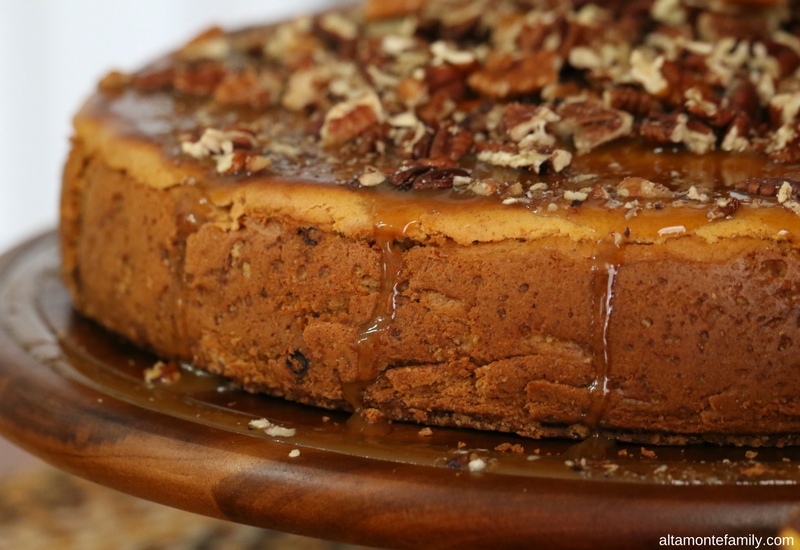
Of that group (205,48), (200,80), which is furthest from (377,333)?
(205,48)

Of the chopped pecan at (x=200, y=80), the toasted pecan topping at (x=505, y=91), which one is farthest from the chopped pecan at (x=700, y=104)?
the chopped pecan at (x=200, y=80)

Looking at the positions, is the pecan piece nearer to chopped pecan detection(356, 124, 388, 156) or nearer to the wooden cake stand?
chopped pecan detection(356, 124, 388, 156)

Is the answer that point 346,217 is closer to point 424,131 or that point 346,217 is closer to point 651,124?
point 424,131

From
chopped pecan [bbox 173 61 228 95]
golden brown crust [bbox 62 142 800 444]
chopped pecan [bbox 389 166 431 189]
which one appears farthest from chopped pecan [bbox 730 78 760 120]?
chopped pecan [bbox 173 61 228 95]

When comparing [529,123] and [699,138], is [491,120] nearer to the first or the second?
[529,123]

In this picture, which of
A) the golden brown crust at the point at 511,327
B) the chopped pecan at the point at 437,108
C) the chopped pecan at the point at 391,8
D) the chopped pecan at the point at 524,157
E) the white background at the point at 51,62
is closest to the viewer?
the golden brown crust at the point at 511,327

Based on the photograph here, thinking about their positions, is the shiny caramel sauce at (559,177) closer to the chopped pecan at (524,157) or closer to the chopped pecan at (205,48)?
the chopped pecan at (524,157)
